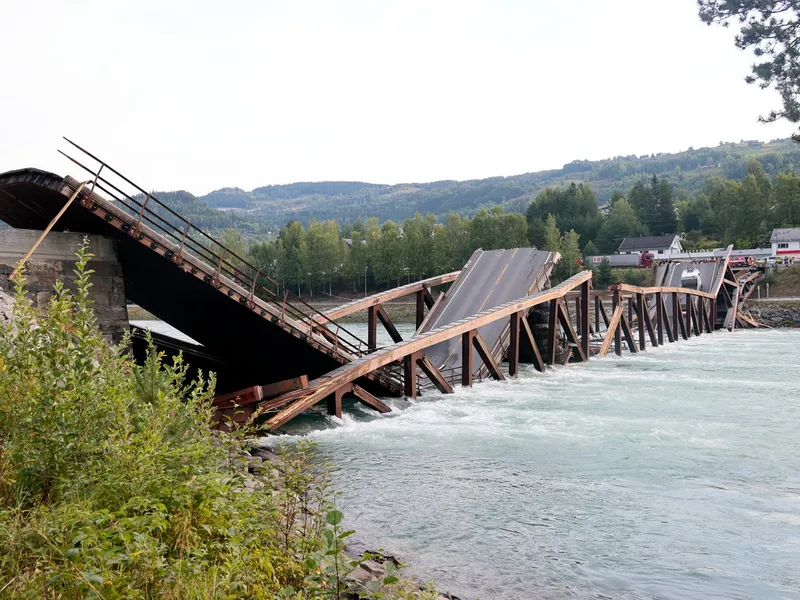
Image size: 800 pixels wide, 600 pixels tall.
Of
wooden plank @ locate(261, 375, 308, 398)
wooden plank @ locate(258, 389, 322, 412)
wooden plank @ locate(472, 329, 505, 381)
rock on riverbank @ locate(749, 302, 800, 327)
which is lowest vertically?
rock on riverbank @ locate(749, 302, 800, 327)

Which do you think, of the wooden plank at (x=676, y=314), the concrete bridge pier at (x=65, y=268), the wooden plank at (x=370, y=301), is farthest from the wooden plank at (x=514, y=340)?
the wooden plank at (x=676, y=314)

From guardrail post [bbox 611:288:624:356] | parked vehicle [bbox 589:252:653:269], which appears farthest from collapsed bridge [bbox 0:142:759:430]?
parked vehicle [bbox 589:252:653:269]

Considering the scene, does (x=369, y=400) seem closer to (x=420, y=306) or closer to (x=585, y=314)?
(x=420, y=306)

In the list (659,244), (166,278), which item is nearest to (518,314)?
(166,278)

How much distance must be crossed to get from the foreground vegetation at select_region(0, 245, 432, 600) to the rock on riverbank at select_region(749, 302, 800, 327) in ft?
193

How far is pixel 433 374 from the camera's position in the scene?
1789 cm

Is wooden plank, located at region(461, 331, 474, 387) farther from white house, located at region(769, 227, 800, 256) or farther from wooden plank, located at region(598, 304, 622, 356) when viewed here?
white house, located at region(769, 227, 800, 256)

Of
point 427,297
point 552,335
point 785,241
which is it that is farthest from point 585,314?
point 785,241

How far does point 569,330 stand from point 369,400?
1249 cm

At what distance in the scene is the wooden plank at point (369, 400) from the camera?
15.5 meters

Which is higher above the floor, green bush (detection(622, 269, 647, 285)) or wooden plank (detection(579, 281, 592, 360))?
wooden plank (detection(579, 281, 592, 360))

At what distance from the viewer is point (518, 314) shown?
21.9 meters

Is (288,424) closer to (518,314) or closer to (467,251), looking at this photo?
(518,314)

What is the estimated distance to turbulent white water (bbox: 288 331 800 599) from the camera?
7711 millimetres
